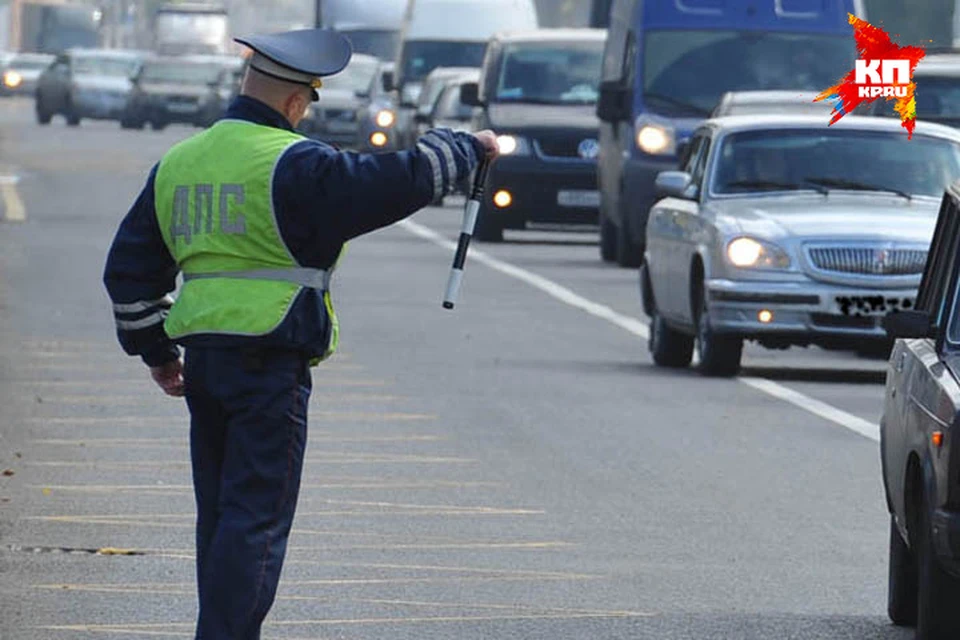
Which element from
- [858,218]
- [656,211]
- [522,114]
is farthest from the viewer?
[522,114]

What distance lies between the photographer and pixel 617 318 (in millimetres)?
23281

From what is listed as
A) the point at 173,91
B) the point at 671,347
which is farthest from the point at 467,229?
the point at 173,91

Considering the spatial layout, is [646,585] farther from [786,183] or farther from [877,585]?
[786,183]

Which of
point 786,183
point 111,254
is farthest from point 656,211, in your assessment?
point 111,254

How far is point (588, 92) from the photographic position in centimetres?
3459

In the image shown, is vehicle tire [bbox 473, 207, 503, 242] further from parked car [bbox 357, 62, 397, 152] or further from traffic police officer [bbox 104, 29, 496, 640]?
traffic police officer [bbox 104, 29, 496, 640]

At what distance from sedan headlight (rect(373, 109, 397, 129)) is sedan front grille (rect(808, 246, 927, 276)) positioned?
3070 centimetres

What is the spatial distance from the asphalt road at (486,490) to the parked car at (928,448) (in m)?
0.31

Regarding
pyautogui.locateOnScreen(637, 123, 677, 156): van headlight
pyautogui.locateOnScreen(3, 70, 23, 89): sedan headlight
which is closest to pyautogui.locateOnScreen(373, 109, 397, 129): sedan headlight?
pyautogui.locateOnScreen(637, 123, 677, 156): van headlight

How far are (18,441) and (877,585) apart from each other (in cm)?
521

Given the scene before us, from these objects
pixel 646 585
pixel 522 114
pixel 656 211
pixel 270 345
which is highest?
pixel 270 345

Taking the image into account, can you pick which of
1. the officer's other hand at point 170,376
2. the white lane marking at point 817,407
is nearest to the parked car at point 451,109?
the white lane marking at point 817,407

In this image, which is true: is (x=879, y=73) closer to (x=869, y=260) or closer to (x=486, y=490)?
(x=486, y=490)

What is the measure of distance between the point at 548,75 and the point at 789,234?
1656cm
